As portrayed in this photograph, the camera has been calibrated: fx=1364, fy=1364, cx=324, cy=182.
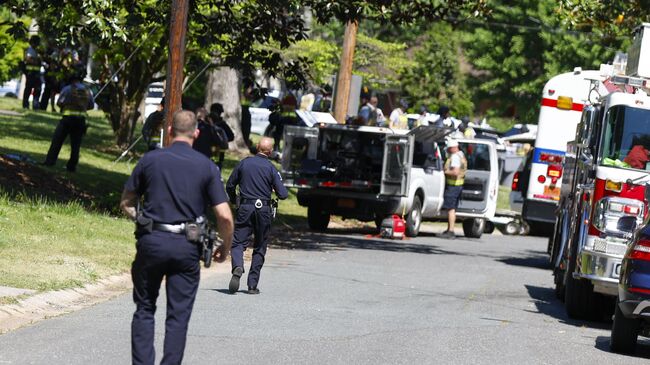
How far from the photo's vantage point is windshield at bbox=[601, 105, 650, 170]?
14523mm

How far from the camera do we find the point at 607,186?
46.5ft

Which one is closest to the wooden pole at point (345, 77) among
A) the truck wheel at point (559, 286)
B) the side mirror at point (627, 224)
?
the truck wheel at point (559, 286)

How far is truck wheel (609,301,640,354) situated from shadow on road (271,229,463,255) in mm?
9714

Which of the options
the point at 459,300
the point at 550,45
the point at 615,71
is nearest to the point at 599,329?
the point at 459,300

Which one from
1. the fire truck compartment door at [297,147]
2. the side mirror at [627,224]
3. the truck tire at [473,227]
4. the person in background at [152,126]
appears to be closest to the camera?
the side mirror at [627,224]

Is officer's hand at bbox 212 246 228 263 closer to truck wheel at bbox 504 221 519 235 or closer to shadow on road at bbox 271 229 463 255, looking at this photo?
shadow on road at bbox 271 229 463 255

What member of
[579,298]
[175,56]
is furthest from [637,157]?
[175,56]

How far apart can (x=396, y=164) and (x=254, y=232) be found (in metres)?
10.0

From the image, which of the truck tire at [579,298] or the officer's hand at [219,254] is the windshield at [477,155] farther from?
the officer's hand at [219,254]

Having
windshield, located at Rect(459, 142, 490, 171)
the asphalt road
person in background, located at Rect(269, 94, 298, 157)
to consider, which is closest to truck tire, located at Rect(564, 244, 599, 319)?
the asphalt road

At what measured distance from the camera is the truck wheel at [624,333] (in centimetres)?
1212

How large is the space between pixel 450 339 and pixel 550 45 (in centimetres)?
4852

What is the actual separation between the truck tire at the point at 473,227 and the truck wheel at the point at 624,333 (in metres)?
16.7

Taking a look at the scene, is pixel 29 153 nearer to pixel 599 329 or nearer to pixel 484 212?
pixel 484 212
